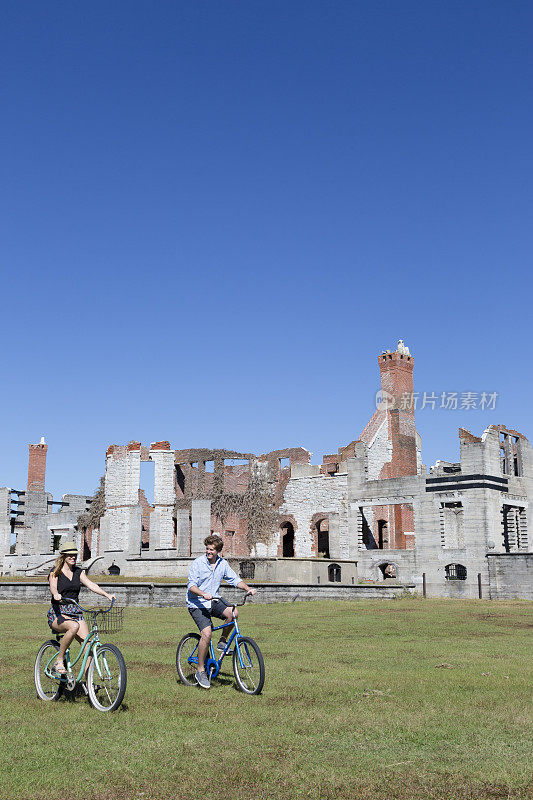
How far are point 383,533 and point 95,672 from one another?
139 ft

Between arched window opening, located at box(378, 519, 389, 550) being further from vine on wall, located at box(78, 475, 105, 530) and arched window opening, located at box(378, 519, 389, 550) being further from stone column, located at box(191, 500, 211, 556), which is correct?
vine on wall, located at box(78, 475, 105, 530)

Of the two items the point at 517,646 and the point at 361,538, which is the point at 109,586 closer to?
the point at 517,646

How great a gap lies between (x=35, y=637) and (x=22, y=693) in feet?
19.7

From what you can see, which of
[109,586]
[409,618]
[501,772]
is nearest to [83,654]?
[501,772]

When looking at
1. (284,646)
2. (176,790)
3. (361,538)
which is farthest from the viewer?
(361,538)

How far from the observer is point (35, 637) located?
14.5 m

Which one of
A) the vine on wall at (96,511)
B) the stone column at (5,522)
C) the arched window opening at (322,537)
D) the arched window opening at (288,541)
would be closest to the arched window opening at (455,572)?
the arched window opening at (322,537)

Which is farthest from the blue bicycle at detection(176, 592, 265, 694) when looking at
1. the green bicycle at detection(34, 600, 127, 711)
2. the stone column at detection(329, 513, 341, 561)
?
the stone column at detection(329, 513, 341, 561)

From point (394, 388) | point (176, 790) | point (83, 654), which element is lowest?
point (176, 790)

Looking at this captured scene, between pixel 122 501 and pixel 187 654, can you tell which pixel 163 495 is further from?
pixel 187 654

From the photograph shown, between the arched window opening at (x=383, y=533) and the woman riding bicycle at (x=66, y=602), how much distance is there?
40981 mm

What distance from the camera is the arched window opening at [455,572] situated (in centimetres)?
3703

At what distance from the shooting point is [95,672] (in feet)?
26.4

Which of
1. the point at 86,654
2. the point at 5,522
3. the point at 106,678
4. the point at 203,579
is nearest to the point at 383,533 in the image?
the point at 5,522
